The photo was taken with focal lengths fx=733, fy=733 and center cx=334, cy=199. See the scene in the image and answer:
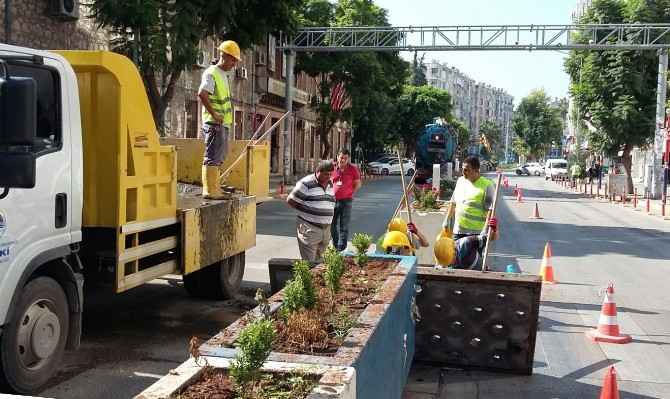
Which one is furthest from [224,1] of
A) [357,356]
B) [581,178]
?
[581,178]

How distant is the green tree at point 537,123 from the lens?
108750 mm

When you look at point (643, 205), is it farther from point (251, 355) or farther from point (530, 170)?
point (530, 170)

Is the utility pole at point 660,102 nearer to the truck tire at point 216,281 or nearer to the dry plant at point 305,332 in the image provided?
the truck tire at point 216,281

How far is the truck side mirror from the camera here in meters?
3.53

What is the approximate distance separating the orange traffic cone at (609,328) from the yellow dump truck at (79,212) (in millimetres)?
4130

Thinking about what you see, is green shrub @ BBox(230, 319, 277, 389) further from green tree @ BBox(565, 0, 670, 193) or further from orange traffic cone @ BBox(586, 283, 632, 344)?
green tree @ BBox(565, 0, 670, 193)

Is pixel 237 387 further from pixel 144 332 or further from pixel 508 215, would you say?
pixel 508 215

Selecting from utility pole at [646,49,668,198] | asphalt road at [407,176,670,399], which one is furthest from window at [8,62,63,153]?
utility pole at [646,49,668,198]

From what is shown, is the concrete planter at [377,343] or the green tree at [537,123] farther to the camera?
the green tree at [537,123]

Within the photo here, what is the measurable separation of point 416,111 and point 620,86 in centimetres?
4333

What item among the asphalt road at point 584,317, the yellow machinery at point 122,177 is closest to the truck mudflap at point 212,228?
the yellow machinery at point 122,177

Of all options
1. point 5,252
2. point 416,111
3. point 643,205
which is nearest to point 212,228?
point 5,252

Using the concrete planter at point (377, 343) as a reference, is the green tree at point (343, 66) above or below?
above

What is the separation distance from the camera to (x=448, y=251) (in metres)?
6.87
